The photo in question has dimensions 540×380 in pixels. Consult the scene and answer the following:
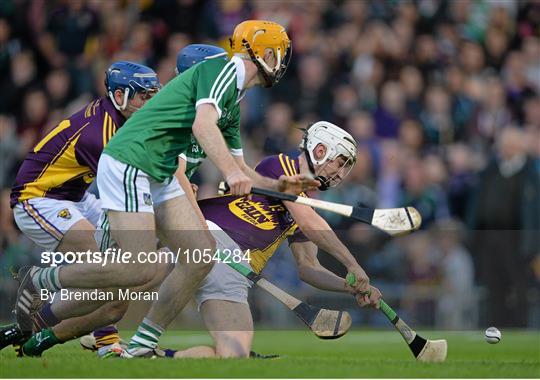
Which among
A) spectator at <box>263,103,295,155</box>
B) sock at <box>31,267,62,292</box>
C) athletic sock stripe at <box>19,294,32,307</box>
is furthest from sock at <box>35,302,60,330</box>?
spectator at <box>263,103,295,155</box>

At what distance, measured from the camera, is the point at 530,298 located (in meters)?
15.5

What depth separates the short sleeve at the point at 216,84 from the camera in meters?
8.33

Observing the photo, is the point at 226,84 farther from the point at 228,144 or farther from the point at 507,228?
the point at 507,228

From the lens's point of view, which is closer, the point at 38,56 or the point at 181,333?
the point at 181,333

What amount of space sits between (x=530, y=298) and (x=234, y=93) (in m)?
7.94

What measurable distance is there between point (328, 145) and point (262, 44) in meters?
1.17

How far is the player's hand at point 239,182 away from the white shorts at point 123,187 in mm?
655

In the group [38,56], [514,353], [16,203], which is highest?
[16,203]

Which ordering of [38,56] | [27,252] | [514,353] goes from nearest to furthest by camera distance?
1. [514,353]
2. [27,252]
3. [38,56]

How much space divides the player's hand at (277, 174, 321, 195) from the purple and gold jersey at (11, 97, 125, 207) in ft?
4.82

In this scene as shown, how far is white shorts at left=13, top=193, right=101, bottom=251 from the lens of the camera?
385 inches

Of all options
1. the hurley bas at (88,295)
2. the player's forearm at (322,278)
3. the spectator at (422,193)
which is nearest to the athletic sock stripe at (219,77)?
the hurley bas at (88,295)

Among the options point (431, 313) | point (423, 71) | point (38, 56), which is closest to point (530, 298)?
point (431, 313)

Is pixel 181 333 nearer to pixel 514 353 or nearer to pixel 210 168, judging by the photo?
pixel 210 168
